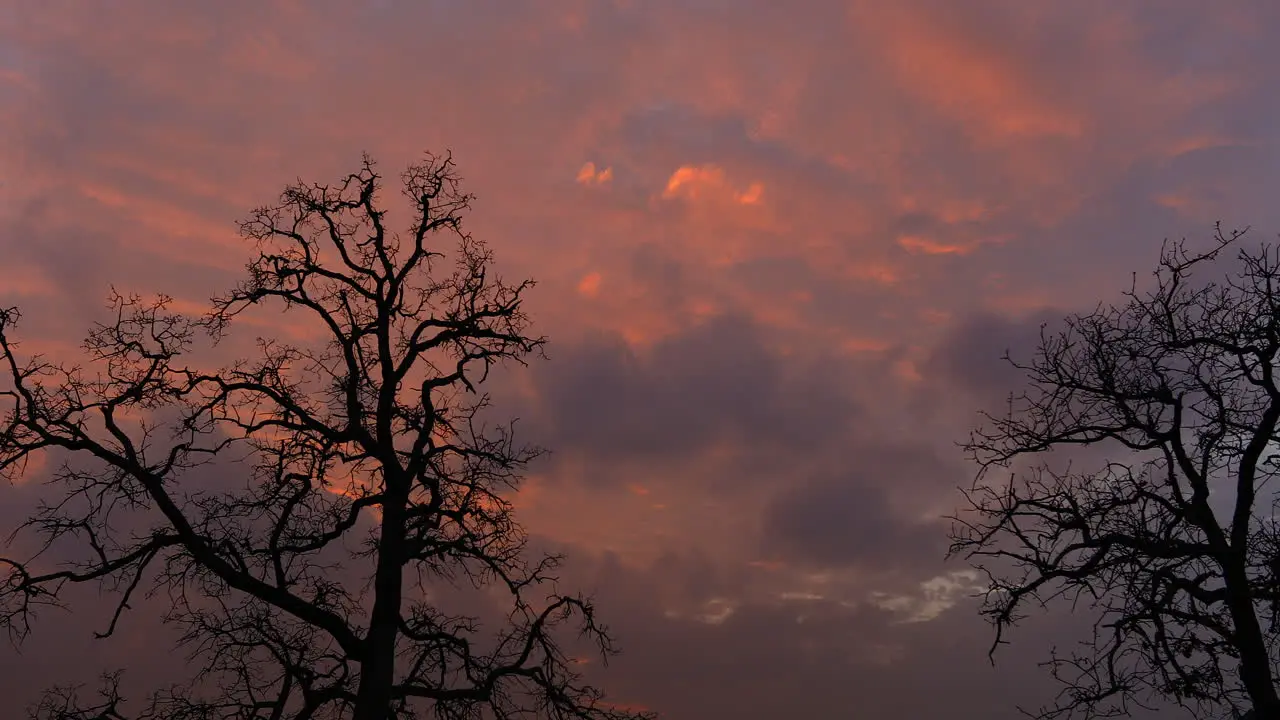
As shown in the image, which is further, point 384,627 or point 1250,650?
point 384,627

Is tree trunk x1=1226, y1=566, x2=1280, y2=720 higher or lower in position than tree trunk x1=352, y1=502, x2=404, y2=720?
lower

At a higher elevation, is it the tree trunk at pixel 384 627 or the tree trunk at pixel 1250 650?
the tree trunk at pixel 384 627

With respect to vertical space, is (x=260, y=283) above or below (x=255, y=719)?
above

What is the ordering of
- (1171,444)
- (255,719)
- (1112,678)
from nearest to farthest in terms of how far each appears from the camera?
(1112,678) < (1171,444) < (255,719)

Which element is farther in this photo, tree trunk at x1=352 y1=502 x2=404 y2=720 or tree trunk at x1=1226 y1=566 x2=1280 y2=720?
tree trunk at x1=352 y1=502 x2=404 y2=720

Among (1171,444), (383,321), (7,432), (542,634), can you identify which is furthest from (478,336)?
(1171,444)

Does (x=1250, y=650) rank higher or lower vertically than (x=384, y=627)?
lower

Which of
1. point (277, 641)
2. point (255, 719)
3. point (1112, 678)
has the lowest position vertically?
point (1112, 678)

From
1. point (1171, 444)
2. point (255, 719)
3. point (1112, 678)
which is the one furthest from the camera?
point (255, 719)

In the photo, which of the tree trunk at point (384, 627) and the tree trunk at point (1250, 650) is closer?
the tree trunk at point (1250, 650)

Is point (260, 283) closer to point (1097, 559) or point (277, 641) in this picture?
point (277, 641)

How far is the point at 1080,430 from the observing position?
48.9ft

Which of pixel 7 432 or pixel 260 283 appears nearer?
pixel 7 432

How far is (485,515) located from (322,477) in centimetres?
261
